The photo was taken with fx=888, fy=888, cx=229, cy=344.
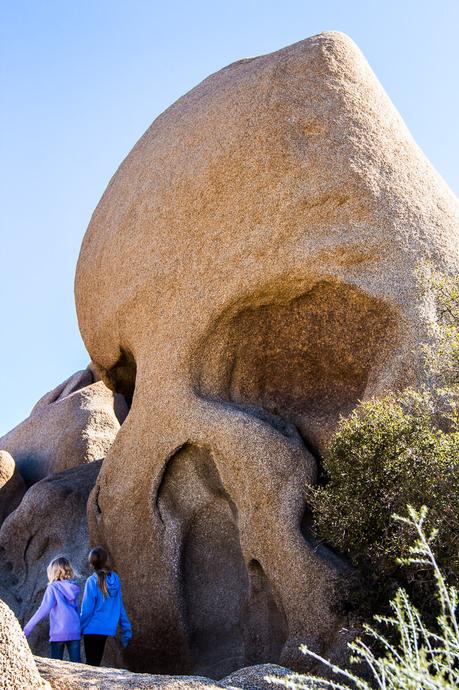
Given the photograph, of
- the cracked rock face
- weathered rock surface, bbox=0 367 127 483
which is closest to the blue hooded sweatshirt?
the cracked rock face

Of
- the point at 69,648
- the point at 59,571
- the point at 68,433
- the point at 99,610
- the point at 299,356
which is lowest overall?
the point at 69,648

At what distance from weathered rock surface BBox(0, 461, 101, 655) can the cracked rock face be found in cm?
243

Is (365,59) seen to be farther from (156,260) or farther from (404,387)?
(404,387)

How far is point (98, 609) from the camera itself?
31.3ft

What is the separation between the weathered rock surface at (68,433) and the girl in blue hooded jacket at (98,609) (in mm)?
8833

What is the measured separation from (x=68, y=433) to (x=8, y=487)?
178 cm

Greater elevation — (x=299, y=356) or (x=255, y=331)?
(x=255, y=331)

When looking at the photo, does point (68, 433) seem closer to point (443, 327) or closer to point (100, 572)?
point (100, 572)

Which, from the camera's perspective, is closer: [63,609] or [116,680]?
[116,680]

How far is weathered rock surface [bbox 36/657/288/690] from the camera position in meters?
6.15

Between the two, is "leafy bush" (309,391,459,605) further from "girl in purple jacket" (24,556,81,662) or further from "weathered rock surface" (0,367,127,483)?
"weathered rock surface" (0,367,127,483)

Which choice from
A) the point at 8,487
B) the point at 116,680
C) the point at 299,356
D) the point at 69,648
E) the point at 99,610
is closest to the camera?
the point at 116,680

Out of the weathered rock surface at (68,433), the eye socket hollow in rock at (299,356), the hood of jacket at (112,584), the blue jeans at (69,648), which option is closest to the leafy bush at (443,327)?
the eye socket hollow in rock at (299,356)

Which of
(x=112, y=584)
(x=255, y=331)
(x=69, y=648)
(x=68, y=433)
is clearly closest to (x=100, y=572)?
(x=112, y=584)
